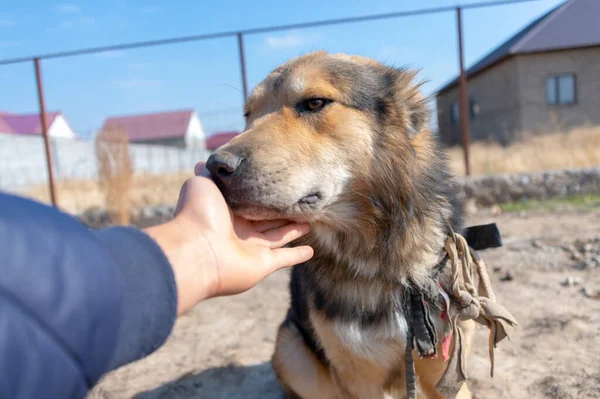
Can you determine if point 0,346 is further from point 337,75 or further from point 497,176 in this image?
point 497,176

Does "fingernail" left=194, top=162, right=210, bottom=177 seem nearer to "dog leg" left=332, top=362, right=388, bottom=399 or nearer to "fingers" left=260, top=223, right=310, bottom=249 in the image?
"fingers" left=260, top=223, right=310, bottom=249

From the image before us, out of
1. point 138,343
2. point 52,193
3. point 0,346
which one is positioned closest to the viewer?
point 0,346

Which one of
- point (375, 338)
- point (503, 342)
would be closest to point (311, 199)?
point (375, 338)

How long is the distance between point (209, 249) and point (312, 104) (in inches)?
42.4

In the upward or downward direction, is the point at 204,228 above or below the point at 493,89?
below

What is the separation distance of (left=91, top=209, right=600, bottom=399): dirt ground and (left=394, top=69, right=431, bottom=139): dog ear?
1645 millimetres

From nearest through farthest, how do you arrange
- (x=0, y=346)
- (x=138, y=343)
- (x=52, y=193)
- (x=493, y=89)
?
1. (x=0, y=346)
2. (x=138, y=343)
3. (x=52, y=193)
4. (x=493, y=89)

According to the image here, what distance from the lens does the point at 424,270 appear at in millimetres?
2154

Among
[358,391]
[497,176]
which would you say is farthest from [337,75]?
[497,176]

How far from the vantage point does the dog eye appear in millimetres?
2146

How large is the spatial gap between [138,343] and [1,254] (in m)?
0.37

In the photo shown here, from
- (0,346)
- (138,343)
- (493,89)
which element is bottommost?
(138,343)

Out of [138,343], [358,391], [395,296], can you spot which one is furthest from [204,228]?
[358,391]

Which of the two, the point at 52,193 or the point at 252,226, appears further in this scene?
the point at 52,193
